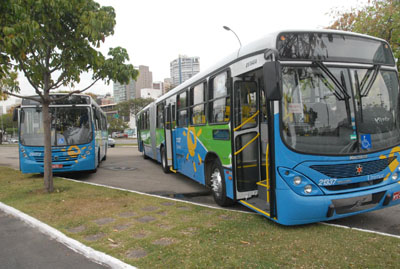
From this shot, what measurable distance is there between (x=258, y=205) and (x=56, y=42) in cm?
652

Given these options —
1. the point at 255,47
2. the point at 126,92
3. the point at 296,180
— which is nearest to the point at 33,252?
the point at 296,180

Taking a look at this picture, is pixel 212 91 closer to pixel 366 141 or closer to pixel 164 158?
pixel 366 141

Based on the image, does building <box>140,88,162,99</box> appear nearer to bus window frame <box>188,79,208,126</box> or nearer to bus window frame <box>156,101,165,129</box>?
bus window frame <box>156,101,165,129</box>

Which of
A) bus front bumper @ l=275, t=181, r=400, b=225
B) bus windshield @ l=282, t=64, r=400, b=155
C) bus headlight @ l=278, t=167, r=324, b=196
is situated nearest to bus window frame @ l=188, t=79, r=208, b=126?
bus windshield @ l=282, t=64, r=400, b=155

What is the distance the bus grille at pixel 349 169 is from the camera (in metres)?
4.46

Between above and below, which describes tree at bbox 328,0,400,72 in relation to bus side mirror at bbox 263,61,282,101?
above

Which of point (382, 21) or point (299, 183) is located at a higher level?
point (382, 21)

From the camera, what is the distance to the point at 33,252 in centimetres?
446

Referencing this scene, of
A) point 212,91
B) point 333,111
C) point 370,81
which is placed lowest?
point 333,111

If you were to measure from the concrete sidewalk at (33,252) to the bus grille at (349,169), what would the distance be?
3.35 meters

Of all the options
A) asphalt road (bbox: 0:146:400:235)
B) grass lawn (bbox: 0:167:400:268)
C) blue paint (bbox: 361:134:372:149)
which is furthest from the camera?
asphalt road (bbox: 0:146:400:235)

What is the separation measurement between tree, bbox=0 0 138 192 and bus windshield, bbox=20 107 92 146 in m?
1.81

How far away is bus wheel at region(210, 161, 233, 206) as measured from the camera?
6.25m

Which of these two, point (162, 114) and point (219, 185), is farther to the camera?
point (162, 114)
